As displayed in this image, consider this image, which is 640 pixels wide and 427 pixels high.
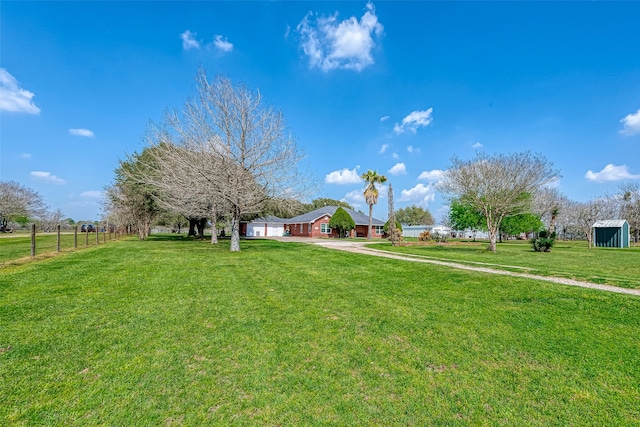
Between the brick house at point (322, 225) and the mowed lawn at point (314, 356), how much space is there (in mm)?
38526


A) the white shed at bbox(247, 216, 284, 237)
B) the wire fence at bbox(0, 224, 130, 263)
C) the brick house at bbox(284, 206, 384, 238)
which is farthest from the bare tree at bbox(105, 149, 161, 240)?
the brick house at bbox(284, 206, 384, 238)

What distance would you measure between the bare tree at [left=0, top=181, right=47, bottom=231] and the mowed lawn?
169 ft

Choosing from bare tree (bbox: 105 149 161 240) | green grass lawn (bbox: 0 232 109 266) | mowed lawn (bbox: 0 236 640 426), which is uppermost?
bare tree (bbox: 105 149 161 240)

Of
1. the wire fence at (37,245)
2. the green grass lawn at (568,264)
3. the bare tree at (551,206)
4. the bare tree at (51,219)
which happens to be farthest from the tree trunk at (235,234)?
the bare tree at (51,219)

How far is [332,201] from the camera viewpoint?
8019cm

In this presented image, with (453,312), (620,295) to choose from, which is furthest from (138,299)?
(620,295)

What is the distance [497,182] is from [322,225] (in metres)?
28.4

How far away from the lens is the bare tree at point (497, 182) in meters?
20.0

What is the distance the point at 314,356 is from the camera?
153 inches

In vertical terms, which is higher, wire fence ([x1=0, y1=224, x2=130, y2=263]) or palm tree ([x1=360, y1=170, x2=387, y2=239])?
palm tree ([x1=360, y1=170, x2=387, y2=239])

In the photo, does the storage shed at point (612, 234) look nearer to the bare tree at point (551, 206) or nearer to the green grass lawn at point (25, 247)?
the bare tree at point (551, 206)

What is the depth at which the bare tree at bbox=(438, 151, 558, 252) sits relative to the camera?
789 inches

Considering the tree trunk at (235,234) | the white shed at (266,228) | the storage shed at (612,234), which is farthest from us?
the white shed at (266,228)

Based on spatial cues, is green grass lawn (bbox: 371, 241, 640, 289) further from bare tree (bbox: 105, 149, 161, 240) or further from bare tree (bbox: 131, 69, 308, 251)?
bare tree (bbox: 105, 149, 161, 240)
